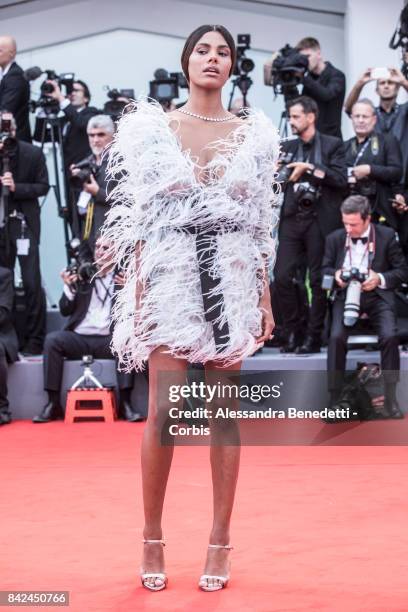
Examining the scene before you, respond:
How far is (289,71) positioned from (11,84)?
1937mm

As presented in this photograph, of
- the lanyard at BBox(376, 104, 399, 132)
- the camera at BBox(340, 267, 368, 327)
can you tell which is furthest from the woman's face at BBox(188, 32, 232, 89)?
the lanyard at BBox(376, 104, 399, 132)

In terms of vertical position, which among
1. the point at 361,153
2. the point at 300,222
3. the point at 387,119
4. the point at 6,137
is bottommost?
the point at 300,222

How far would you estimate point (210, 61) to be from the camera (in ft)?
9.87

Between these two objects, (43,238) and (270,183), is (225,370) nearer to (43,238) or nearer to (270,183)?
(270,183)

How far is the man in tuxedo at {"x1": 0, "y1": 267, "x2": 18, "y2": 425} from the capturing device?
6.33 meters

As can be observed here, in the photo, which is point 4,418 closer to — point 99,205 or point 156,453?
point 99,205

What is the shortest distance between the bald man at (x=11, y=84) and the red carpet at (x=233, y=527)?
118 inches

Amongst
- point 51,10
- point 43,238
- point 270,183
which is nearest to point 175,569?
point 270,183

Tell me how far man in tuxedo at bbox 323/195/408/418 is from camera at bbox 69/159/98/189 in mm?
1492

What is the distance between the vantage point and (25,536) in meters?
3.54

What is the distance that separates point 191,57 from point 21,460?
2.60 m

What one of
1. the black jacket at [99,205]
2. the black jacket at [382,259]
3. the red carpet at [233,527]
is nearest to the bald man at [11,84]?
the black jacket at [99,205]

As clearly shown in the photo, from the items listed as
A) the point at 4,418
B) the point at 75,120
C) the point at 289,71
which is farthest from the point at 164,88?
the point at 4,418

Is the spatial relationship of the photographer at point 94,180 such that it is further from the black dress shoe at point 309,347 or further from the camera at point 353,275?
the camera at point 353,275
